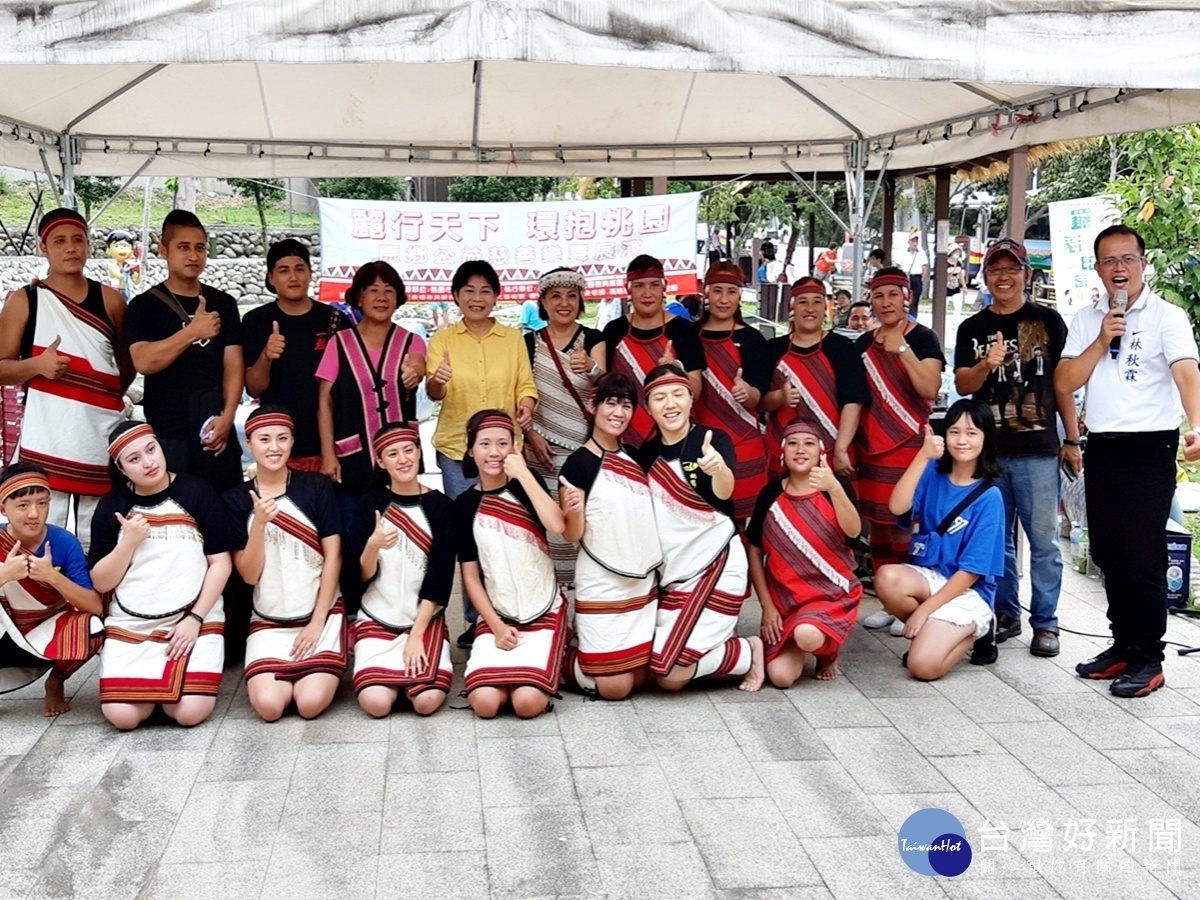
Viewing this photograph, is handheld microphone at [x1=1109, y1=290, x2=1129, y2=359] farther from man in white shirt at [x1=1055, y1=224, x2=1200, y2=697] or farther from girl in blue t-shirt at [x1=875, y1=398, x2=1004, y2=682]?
girl in blue t-shirt at [x1=875, y1=398, x2=1004, y2=682]

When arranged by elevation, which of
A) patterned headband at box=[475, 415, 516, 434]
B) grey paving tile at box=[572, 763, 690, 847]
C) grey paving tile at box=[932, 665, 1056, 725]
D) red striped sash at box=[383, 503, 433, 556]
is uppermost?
patterned headband at box=[475, 415, 516, 434]

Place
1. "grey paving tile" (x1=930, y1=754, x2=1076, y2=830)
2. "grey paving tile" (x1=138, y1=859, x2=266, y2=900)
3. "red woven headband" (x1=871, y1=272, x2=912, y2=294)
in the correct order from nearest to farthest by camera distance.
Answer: "grey paving tile" (x1=138, y1=859, x2=266, y2=900)
"grey paving tile" (x1=930, y1=754, x2=1076, y2=830)
"red woven headband" (x1=871, y1=272, x2=912, y2=294)

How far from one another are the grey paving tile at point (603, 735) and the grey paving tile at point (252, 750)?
33.5 inches

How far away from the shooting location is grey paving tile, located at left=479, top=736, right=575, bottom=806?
323 centimetres

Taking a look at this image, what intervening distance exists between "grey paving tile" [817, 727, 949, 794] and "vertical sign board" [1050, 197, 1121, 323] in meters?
4.71

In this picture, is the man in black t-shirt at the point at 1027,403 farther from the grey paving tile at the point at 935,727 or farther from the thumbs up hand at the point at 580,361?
the thumbs up hand at the point at 580,361

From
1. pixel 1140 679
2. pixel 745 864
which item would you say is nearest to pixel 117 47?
pixel 745 864

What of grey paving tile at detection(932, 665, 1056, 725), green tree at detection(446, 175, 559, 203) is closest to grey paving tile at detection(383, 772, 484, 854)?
grey paving tile at detection(932, 665, 1056, 725)

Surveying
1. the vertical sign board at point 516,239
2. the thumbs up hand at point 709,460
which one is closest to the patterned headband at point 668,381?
the thumbs up hand at point 709,460

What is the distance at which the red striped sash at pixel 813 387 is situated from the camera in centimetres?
482

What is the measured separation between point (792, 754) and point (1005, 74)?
2.07m

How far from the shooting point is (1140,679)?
13.3 feet

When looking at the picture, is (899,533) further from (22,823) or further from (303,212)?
(303,212)

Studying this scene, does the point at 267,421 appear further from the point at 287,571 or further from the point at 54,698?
the point at 54,698
